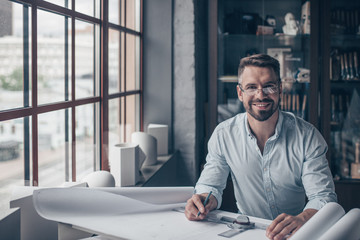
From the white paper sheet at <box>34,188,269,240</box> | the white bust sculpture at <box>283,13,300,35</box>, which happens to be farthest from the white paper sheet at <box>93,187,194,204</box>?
the white bust sculpture at <box>283,13,300,35</box>

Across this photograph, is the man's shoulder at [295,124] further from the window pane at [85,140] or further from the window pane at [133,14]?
the window pane at [133,14]

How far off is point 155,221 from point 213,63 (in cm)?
236

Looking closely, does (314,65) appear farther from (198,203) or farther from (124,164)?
(198,203)

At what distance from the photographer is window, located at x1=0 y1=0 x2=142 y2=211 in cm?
145

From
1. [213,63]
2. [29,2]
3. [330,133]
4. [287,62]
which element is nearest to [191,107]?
[213,63]

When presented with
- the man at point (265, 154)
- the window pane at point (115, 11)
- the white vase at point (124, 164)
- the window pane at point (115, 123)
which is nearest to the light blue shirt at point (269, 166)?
the man at point (265, 154)

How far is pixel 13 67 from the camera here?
1458mm

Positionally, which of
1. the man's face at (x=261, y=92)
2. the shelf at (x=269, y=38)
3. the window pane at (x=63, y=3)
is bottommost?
the man's face at (x=261, y=92)

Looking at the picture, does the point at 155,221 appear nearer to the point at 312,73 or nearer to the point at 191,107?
the point at 191,107

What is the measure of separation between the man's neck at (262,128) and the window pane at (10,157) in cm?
94

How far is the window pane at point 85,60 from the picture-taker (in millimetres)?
2016

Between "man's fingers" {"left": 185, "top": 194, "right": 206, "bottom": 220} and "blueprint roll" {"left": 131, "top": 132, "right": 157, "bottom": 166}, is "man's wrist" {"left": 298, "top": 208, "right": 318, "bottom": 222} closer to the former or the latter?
"man's fingers" {"left": 185, "top": 194, "right": 206, "bottom": 220}

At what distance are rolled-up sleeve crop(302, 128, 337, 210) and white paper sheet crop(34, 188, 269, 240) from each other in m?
0.35

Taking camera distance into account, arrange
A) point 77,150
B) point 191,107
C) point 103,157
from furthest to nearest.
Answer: point 191,107 → point 103,157 → point 77,150
